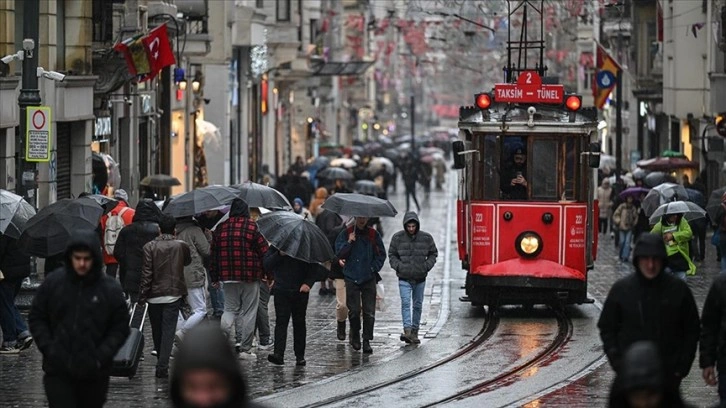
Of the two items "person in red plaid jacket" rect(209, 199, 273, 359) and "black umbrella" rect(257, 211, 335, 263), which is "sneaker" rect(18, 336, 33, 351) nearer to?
"person in red plaid jacket" rect(209, 199, 273, 359)

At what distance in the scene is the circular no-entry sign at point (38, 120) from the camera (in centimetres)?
2261

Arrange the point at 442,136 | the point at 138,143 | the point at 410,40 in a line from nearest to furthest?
the point at 138,143 → the point at 410,40 → the point at 442,136

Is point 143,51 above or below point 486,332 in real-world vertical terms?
above

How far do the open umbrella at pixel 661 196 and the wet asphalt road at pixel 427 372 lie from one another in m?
3.57

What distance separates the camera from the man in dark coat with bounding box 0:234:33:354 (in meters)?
18.3

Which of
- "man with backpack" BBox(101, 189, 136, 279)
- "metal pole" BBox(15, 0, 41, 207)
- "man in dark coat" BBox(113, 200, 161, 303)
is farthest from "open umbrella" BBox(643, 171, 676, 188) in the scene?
"man in dark coat" BBox(113, 200, 161, 303)

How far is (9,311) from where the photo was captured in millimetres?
18469

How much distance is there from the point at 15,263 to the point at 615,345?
907cm

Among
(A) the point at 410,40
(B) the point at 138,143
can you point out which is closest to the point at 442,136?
(A) the point at 410,40

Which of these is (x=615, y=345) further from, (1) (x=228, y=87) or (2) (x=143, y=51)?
(1) (x=228, y=87)

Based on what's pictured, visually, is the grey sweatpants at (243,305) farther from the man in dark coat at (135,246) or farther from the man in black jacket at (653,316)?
the man in black jacket at (653,316)

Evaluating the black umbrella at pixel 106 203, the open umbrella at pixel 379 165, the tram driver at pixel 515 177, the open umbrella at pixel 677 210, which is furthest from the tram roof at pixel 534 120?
the open umbrella at pixel 379 165

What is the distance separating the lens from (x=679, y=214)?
2375 cm

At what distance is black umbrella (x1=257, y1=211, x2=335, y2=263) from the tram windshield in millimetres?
5545
